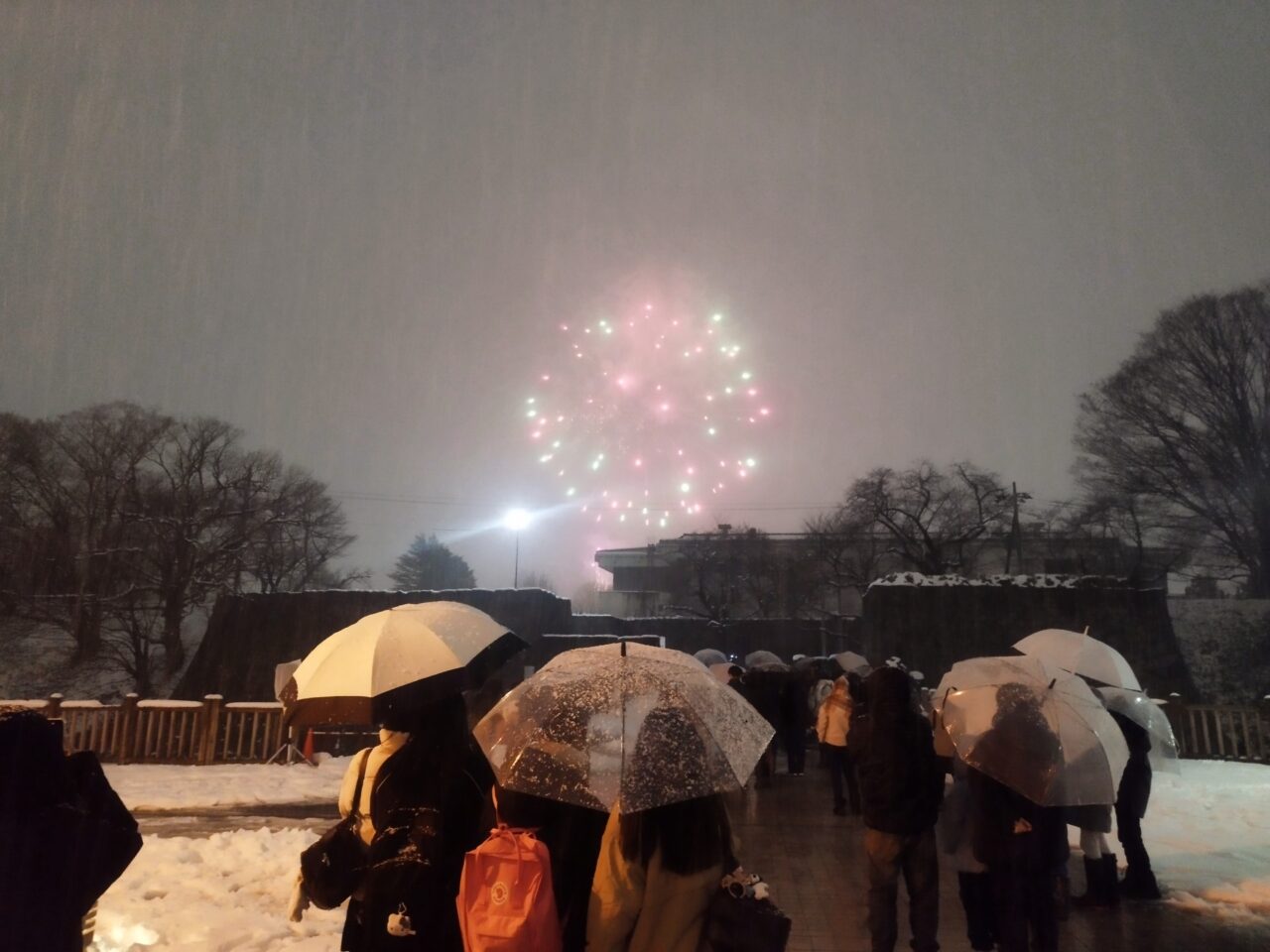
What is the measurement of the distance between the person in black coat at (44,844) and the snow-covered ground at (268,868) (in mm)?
3346

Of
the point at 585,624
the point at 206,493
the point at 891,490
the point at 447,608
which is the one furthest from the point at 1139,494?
the point at 206,493

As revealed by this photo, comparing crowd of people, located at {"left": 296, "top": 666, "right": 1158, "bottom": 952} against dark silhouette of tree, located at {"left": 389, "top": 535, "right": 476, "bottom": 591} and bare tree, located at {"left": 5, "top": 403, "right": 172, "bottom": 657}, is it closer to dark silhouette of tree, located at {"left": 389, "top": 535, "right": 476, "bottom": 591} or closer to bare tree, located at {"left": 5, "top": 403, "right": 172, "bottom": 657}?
bare tree, located at {"left": 5, "top": 403, "right": 172, "bottom": 657}

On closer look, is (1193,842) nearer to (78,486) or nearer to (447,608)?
(447,608)

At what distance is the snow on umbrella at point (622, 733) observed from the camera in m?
2.87

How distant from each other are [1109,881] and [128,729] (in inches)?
606

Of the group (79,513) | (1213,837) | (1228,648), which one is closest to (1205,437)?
(1228,648)

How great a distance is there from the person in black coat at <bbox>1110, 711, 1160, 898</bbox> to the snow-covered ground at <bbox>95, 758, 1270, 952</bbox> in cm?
34

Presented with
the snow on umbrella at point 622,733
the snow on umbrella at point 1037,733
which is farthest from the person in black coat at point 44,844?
the snow on umbrella at point 1037,733

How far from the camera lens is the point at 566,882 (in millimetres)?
2891

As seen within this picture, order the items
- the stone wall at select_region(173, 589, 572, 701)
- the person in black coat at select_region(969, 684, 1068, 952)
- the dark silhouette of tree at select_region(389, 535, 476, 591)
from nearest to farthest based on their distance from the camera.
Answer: the person in black coat at select_region(969, 684, 1068, 952) < the stone wall at select_region(173, 589, 572, 701) < the dark silhouette of tree at select_region(389, 535, 476, 591)

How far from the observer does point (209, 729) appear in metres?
15.0

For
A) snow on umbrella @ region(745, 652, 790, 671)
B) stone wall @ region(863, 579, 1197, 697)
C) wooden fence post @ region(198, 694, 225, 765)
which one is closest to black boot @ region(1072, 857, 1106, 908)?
snow on umbrella @ region(745, 652, 790, 671)

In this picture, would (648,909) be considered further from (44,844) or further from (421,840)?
(44,844)

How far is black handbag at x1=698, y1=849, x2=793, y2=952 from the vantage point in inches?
106
